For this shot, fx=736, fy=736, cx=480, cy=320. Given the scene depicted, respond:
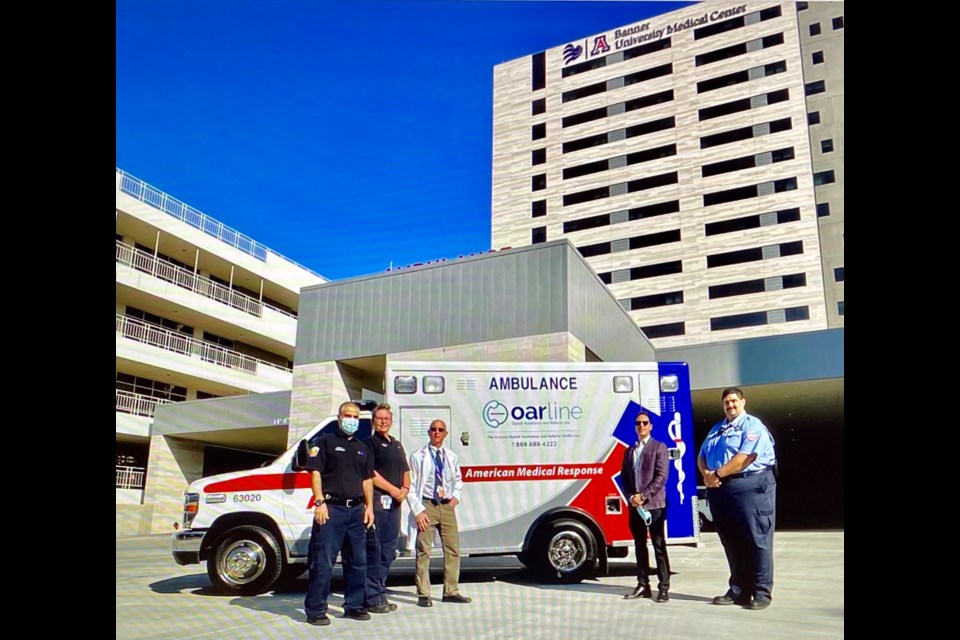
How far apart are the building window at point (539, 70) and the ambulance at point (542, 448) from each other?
54440 mm

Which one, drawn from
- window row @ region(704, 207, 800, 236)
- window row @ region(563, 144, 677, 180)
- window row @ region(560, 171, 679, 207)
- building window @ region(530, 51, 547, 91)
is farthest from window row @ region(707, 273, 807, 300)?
building window @ region(530, 51, 547, 91)

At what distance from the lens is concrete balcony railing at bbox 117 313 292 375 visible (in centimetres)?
2748

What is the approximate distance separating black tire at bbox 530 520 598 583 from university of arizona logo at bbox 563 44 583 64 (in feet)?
184

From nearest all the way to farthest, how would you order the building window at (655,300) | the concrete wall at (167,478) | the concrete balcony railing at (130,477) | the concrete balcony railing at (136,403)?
the concrete wall at (167,478)
the concrete balcony railing at (130,477)
the concrete balcony railing at (136,403)
the building window at (655,300)

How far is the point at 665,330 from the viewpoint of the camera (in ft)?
163

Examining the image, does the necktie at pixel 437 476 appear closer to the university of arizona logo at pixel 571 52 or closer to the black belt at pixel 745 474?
the black belt at pixel 745 474

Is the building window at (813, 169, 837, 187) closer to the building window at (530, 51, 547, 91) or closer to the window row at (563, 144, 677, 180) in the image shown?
the window row at (563, 144, 677, 180)

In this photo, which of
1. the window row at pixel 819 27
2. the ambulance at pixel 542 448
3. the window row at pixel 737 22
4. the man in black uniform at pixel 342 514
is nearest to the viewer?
the man in black uniform at pixel 342 514

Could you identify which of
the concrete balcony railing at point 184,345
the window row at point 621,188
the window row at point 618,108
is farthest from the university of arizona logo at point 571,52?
the concrete balcony railing at point 184,345

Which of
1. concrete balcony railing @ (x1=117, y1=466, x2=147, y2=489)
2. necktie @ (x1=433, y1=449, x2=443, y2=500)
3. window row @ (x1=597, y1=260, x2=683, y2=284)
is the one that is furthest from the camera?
window row @ (x1=597, y1=260, x2=683, y2=284)

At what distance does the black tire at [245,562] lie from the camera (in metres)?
7.90
